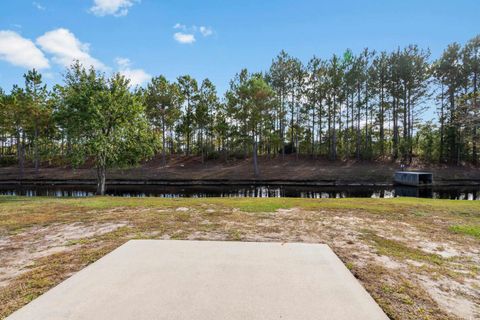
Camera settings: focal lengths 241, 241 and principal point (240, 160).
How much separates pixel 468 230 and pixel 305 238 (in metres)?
4.15

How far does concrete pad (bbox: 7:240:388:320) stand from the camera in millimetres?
2479

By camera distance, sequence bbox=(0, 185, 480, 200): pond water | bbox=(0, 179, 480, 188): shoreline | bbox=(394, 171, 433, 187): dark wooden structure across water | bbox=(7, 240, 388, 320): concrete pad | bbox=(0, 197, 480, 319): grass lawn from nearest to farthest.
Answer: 1. bbox=(7, 240, 388, 320): concrete pad
2. bbox=(0, 197, 480, 319): grass lawn
3. bbox=(0, 185, 480, 200): pond water
4. bbox=(394, 171, 433, 187): dark wooden structure across water
5. bbox=(0, 179, 480, 188): shoreline

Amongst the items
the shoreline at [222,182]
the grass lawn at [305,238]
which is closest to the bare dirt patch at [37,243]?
the grass lawn at [305,238]

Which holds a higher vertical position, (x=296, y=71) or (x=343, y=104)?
(x=296, y=71)

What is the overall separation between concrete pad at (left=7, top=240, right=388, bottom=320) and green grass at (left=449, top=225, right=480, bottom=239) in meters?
3.97

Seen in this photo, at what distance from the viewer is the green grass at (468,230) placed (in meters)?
5.54

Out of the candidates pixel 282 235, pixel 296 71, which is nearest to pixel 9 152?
pixel 296 71

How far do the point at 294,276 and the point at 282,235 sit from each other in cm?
206

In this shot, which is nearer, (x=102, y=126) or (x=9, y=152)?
(x=102, y=126)

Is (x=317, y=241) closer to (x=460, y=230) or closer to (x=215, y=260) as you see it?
(x=215, y=260)

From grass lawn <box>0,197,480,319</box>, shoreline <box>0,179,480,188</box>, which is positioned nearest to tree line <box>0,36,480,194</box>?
shoreline <box>0,179,480,188</box>

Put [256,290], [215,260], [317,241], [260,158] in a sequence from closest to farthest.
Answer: [256,290] < [215,260] < [317,241] < [260,158]

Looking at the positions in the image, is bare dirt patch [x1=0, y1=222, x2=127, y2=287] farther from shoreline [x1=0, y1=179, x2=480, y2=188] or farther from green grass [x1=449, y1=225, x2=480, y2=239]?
shoreline [x1=0, y1=179, x2=480, y2=188]

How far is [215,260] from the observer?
379 centimetres
